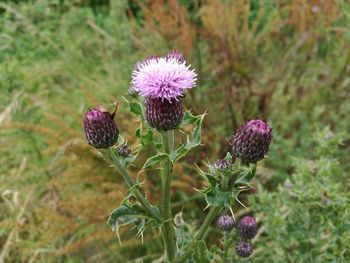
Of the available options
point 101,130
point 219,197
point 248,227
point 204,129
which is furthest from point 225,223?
point 204,129

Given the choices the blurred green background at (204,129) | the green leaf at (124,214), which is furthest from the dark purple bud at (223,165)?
the blurred green background at (204,129)

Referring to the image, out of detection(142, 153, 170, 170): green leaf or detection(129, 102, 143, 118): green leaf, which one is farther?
detection(129, 102, 143, 118): green leaf

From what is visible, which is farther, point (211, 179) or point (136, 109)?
point (136, 109)

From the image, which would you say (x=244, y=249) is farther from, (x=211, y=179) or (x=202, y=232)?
(x=211, y=179)

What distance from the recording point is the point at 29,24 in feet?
10.8

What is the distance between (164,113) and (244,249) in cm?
51

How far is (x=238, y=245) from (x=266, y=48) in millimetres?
2110

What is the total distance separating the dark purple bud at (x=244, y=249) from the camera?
148 cm

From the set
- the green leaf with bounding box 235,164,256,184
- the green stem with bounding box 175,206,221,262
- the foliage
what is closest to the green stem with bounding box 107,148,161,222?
the green stem with bounding box 175,206,221,262

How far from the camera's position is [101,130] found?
1.21 meters

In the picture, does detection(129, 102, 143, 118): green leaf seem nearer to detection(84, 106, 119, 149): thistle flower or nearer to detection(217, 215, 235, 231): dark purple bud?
detection(84, 106, 119, 149): thistle flower

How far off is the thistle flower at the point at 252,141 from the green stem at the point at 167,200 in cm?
16

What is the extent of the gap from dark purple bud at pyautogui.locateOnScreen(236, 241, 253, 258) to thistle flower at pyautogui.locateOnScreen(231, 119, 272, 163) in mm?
387

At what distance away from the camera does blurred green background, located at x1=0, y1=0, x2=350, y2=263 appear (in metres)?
1.84
